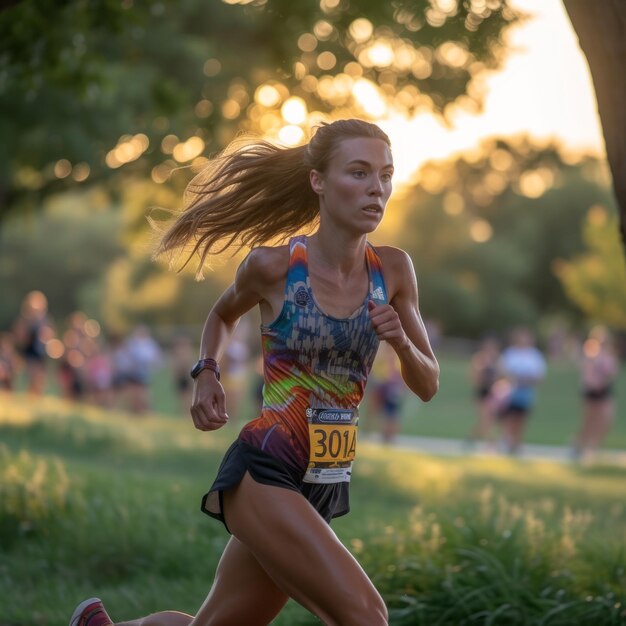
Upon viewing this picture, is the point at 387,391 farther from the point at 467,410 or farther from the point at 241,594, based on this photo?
the point at 241,594

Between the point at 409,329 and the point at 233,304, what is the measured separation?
23.8 inches

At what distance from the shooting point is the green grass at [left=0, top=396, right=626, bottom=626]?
582 cm

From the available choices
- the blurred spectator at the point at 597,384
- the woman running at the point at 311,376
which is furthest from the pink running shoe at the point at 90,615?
the blurred spectator at the point at 597,384

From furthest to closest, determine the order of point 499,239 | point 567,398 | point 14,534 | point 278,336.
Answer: point 499,239 → point 567,398 → point 14,534 → point 278,336

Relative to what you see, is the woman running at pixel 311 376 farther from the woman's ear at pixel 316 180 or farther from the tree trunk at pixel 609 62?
the tree trunk at pixel 609 62

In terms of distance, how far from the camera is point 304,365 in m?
4.16

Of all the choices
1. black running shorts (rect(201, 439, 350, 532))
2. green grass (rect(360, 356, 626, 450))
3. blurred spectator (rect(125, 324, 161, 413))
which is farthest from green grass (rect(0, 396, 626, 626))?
green grass (rect(360, 356, 626, 450))

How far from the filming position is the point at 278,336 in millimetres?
4195

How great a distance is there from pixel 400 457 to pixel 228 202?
32.0 feet

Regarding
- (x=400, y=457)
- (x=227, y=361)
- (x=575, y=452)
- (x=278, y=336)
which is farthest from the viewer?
(x=227, y=361)

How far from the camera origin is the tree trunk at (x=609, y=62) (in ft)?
16.6

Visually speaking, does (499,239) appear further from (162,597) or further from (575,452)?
(162,597)

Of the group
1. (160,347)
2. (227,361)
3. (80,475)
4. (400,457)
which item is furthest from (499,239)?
(80,475)

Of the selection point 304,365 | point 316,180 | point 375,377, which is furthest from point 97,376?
point 304,365
